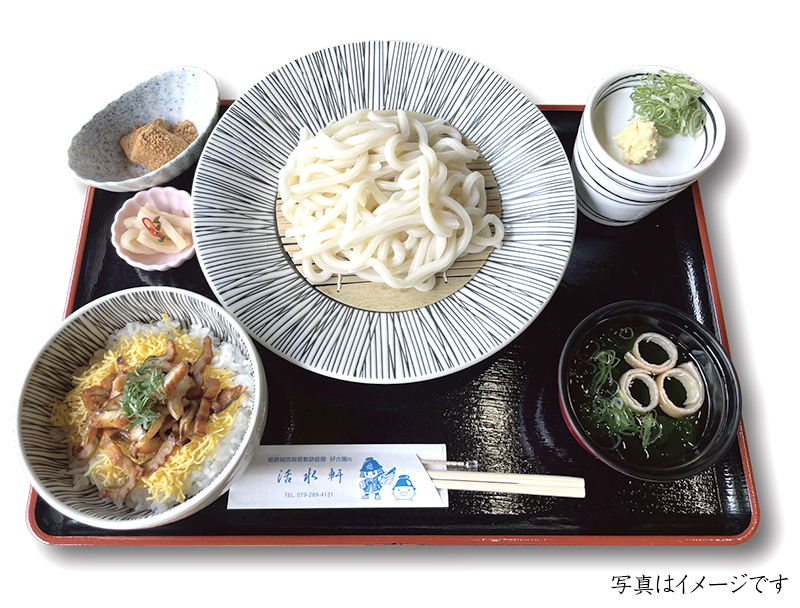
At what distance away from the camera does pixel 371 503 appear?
7.41ft

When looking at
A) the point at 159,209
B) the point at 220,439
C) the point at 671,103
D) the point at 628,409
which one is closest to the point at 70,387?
the point at 220,439

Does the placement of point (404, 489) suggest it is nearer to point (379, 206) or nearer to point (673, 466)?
point (673, 466)

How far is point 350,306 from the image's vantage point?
251 centimetres

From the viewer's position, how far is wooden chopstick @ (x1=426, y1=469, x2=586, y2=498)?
2285 millimetres

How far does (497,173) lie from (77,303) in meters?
2.39

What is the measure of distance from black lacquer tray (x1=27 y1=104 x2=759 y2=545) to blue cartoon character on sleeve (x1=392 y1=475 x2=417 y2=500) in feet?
0.28

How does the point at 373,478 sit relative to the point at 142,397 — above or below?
below

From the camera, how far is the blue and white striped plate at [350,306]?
7.79ft

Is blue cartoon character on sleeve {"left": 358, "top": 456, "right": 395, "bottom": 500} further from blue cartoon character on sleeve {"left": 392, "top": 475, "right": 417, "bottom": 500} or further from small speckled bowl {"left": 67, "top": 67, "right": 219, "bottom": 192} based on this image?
small speckled bowl {"left": 67, "top": 67, "right": 219, "bottom": 192}

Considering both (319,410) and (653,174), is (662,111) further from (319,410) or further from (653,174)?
(319,410)

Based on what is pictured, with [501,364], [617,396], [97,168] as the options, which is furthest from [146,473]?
[617,396]

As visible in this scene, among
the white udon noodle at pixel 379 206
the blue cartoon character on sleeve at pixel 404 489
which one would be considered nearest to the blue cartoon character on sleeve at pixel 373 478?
the blue cartoon character on sleeve at pixel 404 489

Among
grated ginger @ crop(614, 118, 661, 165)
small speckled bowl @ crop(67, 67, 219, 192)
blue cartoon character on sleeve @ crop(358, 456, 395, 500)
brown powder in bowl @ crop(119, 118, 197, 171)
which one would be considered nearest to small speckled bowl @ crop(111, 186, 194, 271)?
small speckled bowl @ crop(67, 67, 219, 192)

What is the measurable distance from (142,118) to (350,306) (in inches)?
73.1
